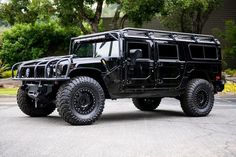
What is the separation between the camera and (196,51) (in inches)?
492

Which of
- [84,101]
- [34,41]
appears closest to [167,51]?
[84,101]

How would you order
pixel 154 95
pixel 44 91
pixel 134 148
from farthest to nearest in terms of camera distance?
pixel 154 95
pixel 44 91
pixel 134 148

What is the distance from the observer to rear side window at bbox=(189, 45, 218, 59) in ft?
40.7

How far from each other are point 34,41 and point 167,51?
2101 centimetres

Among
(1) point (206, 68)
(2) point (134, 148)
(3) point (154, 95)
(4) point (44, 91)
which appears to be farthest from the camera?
(1) point (206, 68)

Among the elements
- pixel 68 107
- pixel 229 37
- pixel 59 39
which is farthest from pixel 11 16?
pixel 68 107

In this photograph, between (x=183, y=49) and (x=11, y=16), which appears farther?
(x=11, y=16)

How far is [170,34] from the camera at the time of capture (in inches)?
476

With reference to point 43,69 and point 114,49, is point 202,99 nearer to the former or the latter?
point 114,49

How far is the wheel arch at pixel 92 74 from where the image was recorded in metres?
10.2

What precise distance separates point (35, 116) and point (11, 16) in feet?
53.0

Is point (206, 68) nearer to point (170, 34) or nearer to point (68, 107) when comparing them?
point (170, 34)

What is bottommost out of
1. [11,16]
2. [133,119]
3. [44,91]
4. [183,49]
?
[133,119]

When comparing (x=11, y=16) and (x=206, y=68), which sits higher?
(x=11, y=16)
